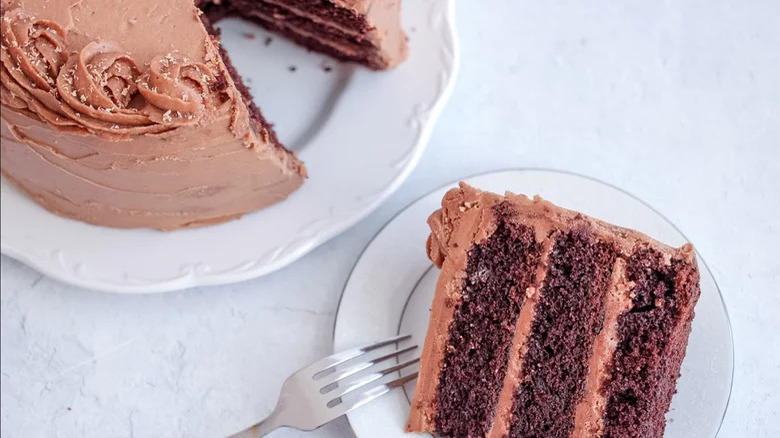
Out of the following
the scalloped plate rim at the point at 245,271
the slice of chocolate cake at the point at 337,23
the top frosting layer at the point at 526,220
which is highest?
the slice of chocolate cake at the point at 337,23

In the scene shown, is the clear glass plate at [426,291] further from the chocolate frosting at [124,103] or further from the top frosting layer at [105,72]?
the top frosting layer at [105,72]

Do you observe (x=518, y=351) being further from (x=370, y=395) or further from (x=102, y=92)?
(x=102, y=92)

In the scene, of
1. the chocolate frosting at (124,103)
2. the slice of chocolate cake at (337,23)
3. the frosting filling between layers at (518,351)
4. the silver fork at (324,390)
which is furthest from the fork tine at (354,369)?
the slice of chocolate cake at (337,23)

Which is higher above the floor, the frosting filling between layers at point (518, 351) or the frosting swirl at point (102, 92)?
the frosting swirl at point (102, 92)

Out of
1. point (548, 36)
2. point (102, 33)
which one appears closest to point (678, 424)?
point (548, 36)

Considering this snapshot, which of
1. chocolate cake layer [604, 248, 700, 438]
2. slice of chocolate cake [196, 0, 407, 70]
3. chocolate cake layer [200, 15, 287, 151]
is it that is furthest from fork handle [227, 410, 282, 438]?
slice of chocolate cake [196, 0, 407, 70]

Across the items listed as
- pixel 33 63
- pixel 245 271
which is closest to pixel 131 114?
pixel 33 63
